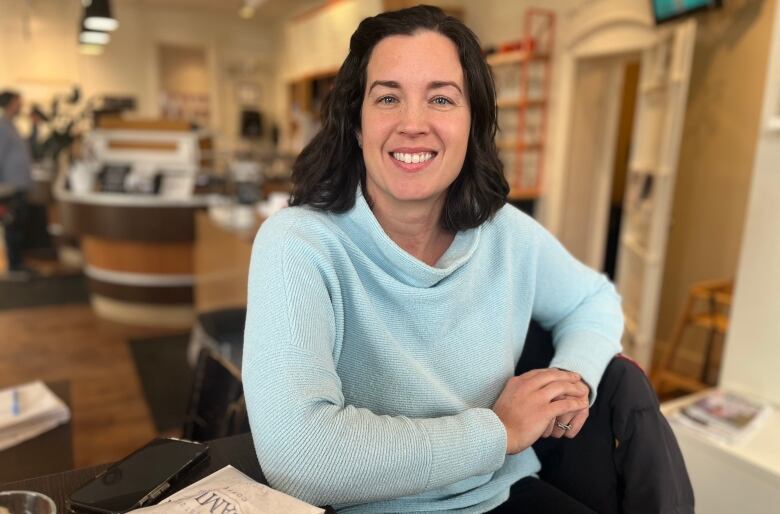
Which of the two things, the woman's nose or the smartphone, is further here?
the woman's nose

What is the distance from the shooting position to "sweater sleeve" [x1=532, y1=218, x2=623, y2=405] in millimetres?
1188

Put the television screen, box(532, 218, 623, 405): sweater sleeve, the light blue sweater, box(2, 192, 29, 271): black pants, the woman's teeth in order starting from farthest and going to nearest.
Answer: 1. box(2, 192, 29, 271): black pants
2. the television screen
3. box(532, 218, 623, 405): sweater sleeve
4. the woman's teeth
5. the light blue sweater

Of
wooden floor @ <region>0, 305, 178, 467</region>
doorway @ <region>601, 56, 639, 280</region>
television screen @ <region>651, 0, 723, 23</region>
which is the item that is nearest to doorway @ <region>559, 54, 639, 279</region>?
doorway @ <region>601, 56, 639, 280</region>

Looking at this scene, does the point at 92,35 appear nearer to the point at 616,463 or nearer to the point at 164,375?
the point at 164,375

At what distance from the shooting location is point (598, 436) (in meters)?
1.10

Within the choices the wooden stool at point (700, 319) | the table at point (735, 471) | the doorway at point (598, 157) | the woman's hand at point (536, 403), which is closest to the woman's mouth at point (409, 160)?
the woman's hand at point (536, 403)

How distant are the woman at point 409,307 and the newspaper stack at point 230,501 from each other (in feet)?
0.21

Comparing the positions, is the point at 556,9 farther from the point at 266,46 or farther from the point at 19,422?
the point at 266,46

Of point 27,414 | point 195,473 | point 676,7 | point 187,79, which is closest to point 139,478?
point 195,473

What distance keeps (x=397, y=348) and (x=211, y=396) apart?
655 millimetres

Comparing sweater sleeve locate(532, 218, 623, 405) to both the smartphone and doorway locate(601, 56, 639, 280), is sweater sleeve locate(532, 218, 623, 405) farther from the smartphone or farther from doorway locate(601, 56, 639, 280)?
doorway locate(601, 56, 639, 280)

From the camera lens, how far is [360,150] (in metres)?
1.14

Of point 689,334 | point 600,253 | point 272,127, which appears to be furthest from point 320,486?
point 272,127

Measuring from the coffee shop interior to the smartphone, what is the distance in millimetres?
469
